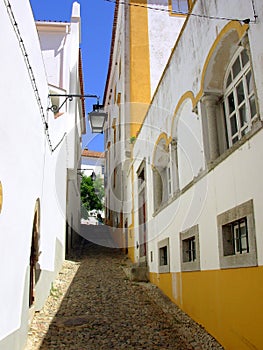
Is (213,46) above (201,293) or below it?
above

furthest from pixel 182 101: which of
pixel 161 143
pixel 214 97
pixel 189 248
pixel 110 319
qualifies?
pixel 110 319

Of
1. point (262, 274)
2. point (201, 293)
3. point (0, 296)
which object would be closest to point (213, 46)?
point (262, 274)

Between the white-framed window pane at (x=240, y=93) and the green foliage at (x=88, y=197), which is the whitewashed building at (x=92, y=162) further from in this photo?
the white-framed window pane at (x=240, y=93)

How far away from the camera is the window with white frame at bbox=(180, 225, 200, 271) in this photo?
643cm

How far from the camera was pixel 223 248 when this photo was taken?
5.04 m

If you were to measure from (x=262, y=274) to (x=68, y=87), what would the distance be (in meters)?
9.62

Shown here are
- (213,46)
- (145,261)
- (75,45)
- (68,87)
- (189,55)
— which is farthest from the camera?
(75,45)

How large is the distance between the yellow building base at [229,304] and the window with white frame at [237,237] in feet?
0.41

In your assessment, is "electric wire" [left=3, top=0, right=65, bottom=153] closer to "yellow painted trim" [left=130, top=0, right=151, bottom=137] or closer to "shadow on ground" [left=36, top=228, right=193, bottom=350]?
"shadow on ground" [left=36, top=228, right=193, bottom=350]

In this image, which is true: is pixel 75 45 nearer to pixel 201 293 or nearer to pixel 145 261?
pixel 145 261

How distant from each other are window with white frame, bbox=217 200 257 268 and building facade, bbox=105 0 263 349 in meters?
0.01

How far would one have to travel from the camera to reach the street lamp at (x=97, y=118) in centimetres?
711

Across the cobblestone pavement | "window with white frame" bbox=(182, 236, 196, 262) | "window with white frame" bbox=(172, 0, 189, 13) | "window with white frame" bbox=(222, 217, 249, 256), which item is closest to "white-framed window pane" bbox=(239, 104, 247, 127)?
"window with white frame" bbox=(222, 217, 249, 256)

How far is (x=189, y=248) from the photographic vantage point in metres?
7.10
